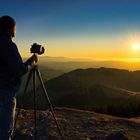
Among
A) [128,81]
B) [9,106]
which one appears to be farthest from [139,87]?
[9,106]

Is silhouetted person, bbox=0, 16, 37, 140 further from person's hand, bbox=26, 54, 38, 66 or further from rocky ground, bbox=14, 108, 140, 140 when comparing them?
rocky ground, bbox=14, 108, 140, 140

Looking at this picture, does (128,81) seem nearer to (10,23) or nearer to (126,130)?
(126,130)

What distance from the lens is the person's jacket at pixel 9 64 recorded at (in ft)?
17.9

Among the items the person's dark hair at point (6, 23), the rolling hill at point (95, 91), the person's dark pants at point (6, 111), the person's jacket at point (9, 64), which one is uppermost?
the person's dark hair at point (6, 23)

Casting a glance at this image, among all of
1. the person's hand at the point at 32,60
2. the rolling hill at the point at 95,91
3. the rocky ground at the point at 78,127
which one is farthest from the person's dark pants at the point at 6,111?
the rolling hill at the point at 95,91

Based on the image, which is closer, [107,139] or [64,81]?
[107,139]

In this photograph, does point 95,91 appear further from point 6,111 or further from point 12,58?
point 12,58

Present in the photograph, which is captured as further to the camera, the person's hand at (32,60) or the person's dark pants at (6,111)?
the person's hand at (32,60)

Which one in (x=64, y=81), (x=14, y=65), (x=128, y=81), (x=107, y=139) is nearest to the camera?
(x=14, y=65)

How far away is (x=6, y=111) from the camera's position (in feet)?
18.7

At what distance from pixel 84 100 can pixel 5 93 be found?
37499mm

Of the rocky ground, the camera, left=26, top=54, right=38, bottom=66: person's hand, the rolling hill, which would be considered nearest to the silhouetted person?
left=26, top=54, right=38, bottom=66: person's hand

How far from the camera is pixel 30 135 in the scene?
9.18 meters

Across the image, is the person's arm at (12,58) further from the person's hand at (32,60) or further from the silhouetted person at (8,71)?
the person's hand at (32,60)
